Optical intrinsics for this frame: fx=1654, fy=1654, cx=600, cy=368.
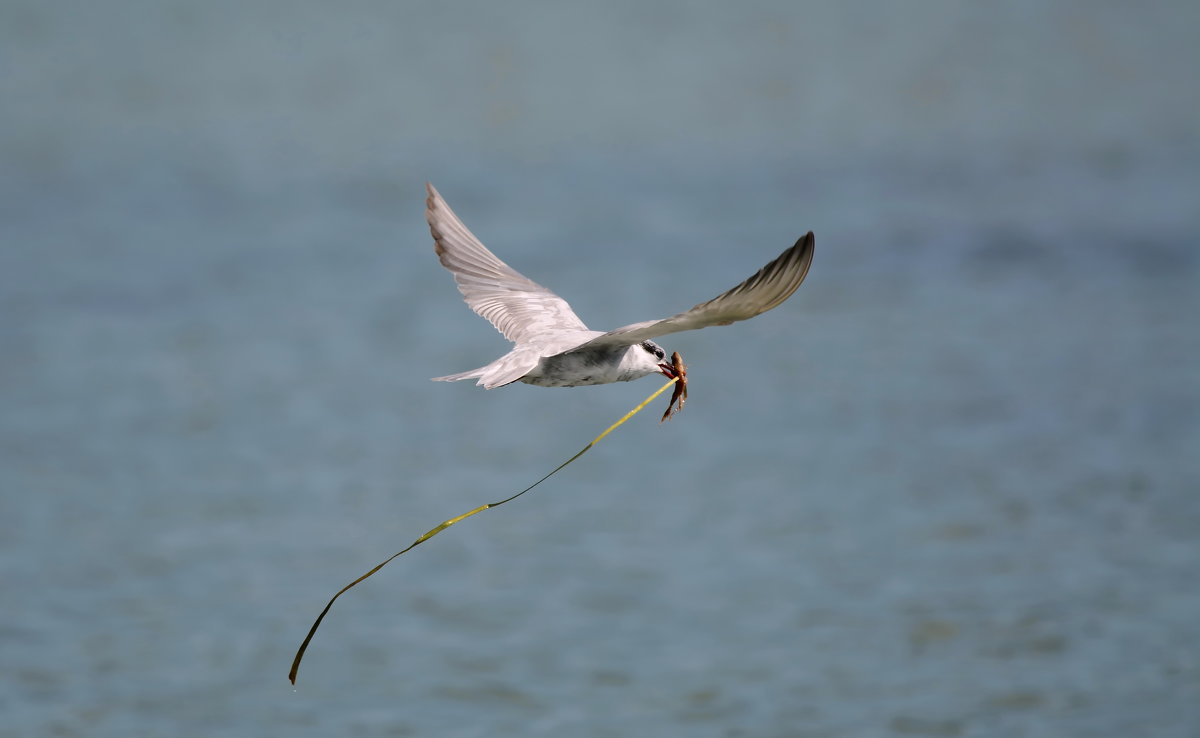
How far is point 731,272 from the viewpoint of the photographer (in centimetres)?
1585

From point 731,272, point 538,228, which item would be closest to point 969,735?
point 731,272

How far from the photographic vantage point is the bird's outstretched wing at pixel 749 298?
17.4ft

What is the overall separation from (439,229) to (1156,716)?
5568 mm

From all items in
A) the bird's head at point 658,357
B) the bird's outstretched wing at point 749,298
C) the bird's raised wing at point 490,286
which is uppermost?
the bird's raised wing at point 490,286

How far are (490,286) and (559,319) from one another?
0.65 m

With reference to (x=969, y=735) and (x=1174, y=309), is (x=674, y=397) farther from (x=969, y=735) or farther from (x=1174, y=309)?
(x=1174, y=309)

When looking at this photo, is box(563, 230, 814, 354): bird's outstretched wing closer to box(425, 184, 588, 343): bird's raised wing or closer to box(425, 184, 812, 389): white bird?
box(425, 184, 812, 389): white bird

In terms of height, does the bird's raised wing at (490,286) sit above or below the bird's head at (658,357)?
above

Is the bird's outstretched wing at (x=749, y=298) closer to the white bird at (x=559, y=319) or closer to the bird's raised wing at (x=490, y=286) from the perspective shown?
the white bird at (x=559, y=319)

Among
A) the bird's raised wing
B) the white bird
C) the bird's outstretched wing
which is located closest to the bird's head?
the white bird

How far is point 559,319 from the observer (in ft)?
23.8

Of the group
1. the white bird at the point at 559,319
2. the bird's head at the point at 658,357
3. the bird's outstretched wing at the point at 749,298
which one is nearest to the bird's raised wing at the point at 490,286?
the white bird at the point at 559,319

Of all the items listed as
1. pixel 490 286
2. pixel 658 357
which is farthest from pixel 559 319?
pixel 658 357

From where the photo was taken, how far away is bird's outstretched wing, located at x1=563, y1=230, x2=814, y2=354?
5312 mm
